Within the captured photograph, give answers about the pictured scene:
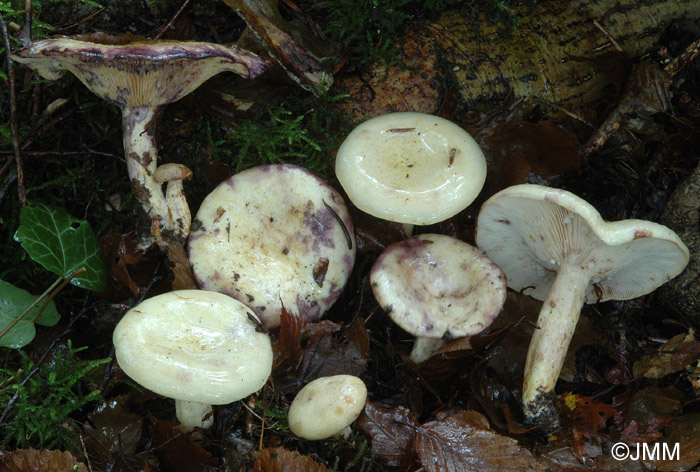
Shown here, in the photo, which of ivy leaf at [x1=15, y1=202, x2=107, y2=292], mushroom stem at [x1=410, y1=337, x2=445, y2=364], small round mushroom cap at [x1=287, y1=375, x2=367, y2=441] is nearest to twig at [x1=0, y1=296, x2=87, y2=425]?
ivy leaf at [x1=15, y1=202, x2=107, y2=292]

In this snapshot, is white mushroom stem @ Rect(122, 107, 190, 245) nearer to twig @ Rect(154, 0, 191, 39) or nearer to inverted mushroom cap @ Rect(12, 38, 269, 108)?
inverted mushroom cap @ Rect(12, 38, 269, 108)

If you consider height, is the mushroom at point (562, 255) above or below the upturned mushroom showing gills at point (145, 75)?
below

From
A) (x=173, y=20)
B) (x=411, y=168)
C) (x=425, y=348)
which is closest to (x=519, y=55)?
(x=411, y=168)

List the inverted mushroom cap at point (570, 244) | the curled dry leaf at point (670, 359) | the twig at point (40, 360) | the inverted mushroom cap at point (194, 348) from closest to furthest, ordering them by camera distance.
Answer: the inverted mushroom cap at point (194, 348), the inverted mushroom cap at point (570, 244), the twig at point (40, 360), the curled dry leaf at point (670, 359)

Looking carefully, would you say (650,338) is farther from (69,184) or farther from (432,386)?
(69,184)

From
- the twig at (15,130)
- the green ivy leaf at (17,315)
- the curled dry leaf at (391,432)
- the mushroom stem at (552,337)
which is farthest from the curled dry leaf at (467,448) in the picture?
the twig at (15,130)

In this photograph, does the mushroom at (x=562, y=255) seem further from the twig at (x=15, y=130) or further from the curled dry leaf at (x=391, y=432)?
the twig at (x=15, y=130)

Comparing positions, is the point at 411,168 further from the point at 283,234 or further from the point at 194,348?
the point at 194,348

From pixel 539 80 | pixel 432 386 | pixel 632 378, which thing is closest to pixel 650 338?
pixel 632 378
